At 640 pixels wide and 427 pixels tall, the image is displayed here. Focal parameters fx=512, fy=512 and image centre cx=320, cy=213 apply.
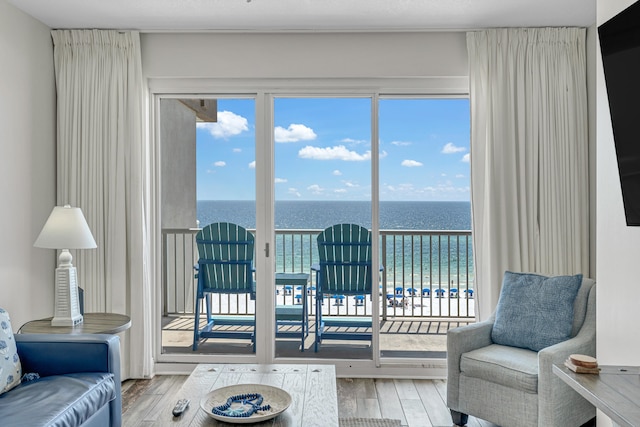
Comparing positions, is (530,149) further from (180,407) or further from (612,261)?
(180,407)

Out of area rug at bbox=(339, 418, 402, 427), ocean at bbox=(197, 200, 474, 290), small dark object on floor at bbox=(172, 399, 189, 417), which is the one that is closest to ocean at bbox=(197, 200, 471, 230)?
ocean at bbox=(197, 200, 474, 290)

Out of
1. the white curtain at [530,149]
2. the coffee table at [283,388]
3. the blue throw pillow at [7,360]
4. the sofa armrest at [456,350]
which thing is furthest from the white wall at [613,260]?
the blue throw pillow at [7,360]

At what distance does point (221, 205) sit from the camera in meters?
3.92

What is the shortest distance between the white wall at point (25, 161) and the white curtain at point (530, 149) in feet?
9.97

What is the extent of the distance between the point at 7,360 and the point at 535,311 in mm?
2787

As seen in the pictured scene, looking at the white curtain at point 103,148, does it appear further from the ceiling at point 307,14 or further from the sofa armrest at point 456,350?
the sofa armrest at point 456,350

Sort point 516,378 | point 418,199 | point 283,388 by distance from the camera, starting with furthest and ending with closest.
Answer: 1. point 418,199
2. point 516,378
3. point 283,388

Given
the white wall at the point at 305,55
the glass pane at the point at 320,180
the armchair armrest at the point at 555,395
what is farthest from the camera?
the glass pane at the point at 320,180

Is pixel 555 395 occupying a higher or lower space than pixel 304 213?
lower

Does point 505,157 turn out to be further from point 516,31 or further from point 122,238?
point 122,238

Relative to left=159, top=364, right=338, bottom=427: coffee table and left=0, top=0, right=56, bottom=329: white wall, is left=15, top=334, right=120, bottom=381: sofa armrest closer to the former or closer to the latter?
left=159, top=364, right=338, bottom=427: coffee table

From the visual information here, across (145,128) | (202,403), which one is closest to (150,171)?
(145,128)

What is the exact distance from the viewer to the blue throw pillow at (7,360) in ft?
7.66

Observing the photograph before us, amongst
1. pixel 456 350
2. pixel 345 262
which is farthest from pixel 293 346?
pixel 456 350
